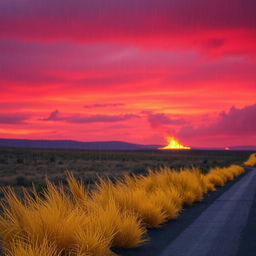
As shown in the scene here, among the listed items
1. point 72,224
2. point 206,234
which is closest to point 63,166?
point 206,234

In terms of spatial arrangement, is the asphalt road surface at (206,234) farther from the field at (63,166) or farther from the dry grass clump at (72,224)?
the field at (63,166)

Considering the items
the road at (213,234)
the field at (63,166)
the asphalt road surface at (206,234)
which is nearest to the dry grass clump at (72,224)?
the asphalt road surface at (206,234)

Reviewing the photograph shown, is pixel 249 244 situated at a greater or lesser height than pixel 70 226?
lesser

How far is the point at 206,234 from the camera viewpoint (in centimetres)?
1035

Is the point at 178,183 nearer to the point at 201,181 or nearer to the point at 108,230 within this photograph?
the point at 201,181

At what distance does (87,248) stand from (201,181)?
15.3m

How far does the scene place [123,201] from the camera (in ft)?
38.7

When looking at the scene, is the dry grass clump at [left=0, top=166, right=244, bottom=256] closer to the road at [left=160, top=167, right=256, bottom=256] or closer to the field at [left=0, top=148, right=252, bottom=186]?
the road at [left=160, top=167, right=256, bottom=256]

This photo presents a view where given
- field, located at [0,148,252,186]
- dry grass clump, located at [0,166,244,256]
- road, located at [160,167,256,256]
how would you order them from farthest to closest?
1. field, located at [0,148,252,186]
2. road, located at [160,167,256,256]
3. dry grass clump, located at [0,166,244,256]

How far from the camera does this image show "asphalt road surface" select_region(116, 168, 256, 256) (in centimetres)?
863

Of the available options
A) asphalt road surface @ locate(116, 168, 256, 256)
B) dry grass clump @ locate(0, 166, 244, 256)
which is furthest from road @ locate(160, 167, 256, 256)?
dry grass clump @ locate(0, 166, 244, 256)

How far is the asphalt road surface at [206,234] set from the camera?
863 cm

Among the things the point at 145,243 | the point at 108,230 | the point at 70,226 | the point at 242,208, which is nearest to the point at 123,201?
the point at 145,243

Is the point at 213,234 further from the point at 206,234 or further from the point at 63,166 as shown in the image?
the point at 63,166
